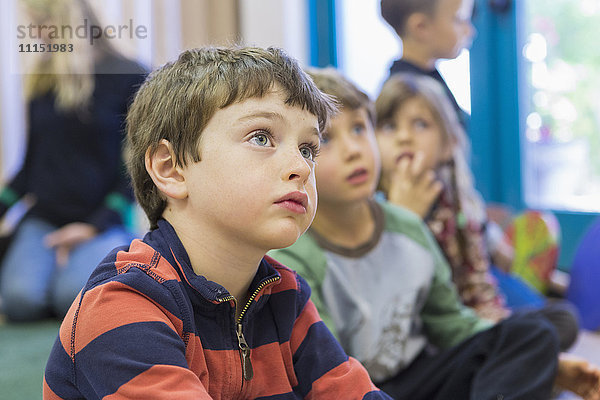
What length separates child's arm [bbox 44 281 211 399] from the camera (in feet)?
1.68

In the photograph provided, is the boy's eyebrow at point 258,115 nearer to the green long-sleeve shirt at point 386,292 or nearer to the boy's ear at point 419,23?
the green long-sleeve shirt at point 386,292

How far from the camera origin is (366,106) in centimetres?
100

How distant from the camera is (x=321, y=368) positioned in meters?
0.67

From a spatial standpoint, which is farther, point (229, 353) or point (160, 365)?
point (229, 353)

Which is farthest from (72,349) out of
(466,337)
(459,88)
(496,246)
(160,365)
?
(459,88)

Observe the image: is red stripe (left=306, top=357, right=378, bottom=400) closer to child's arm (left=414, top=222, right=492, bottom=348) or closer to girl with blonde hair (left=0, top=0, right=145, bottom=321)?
child's arm (left=414, top=222, right=492, bottom=348)

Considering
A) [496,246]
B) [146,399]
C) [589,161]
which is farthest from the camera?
[589,161]

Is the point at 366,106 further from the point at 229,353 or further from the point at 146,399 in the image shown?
the point at 146,399

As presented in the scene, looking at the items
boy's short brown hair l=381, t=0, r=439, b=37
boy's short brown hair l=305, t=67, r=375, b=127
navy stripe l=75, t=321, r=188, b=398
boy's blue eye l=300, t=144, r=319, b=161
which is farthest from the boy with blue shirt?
navy stripe l=75, t=321, r=188, b=398

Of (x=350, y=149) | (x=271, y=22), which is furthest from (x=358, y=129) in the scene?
(x=271, y=22)

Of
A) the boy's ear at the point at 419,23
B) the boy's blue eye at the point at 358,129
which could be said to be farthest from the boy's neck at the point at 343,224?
the boy's ear at the point at 419,23

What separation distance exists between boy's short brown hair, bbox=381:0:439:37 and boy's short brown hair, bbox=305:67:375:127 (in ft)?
1.83

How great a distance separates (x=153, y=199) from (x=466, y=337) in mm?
594

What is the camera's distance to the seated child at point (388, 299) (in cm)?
92
